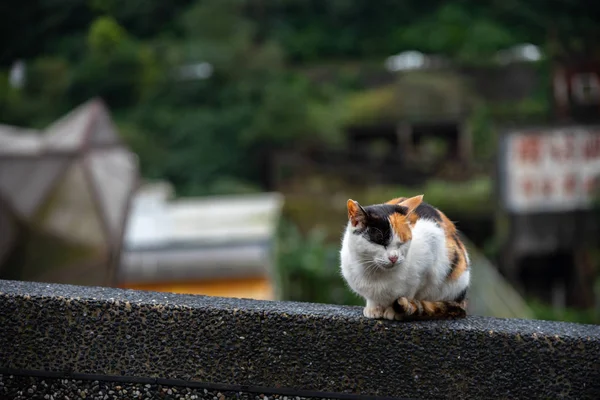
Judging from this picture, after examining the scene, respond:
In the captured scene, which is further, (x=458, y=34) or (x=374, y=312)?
(x=458, y=34)

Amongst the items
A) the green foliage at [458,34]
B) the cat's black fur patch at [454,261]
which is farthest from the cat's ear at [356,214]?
the green foliage at [458,34]

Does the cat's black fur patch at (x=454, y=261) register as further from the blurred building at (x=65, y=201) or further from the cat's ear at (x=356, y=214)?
the blurred building at (x=65, y=201)

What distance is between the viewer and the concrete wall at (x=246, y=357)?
188cm

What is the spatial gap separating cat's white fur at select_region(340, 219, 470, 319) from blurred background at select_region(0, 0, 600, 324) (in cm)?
Answer: 81

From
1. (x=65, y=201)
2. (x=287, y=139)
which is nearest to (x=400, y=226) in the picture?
(x=65, y=201)

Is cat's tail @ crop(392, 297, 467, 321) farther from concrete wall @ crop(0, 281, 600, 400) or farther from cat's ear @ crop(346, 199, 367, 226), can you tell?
cat's ear @ crop(346, 199, 367, 226)

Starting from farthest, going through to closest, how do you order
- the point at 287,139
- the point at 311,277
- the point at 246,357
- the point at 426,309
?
the point at 287,139 → the point at 311,277 → the point at 426,309 → the point at 246,357

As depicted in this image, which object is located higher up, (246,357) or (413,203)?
(413,203)

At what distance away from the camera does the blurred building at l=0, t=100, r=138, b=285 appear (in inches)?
187

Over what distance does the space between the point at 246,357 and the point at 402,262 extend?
1.46 feet

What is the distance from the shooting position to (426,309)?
2000 mm

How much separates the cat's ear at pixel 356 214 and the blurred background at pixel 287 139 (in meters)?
0.91

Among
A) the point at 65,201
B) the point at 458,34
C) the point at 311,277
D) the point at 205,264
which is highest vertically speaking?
the point at 458,34

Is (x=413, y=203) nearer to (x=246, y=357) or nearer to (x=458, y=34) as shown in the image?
(x=246, y=357)
